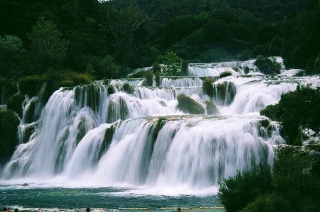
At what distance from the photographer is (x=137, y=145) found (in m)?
28.3

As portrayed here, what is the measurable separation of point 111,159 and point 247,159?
8.45m

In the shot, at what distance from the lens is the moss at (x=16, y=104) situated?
3772cm

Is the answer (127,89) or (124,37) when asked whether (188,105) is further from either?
(124,37)

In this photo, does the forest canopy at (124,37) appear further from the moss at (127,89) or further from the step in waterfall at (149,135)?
the moss at (127,89)

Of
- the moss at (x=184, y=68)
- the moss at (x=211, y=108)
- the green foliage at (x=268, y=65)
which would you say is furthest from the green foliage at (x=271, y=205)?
the moss at (x=184, y=68)

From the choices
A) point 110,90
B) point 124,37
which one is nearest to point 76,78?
point 110,90

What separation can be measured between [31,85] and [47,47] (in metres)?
9.36

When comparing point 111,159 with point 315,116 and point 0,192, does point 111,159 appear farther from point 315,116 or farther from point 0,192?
point 315,116

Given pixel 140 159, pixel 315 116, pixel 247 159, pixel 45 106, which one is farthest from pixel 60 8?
pixel 315 116

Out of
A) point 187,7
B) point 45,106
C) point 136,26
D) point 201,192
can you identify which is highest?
point 187,7

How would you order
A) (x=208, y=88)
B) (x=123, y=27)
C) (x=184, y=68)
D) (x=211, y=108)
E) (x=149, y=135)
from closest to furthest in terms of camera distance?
(x=149, y=135)
(x=211, y=108)
(x=208, y=88)
(x=184, y=68)
(x=123, y=27)

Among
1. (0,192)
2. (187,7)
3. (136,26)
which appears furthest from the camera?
(187,7)

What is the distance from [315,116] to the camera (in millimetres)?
17031

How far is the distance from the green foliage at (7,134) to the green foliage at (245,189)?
76.8ft
